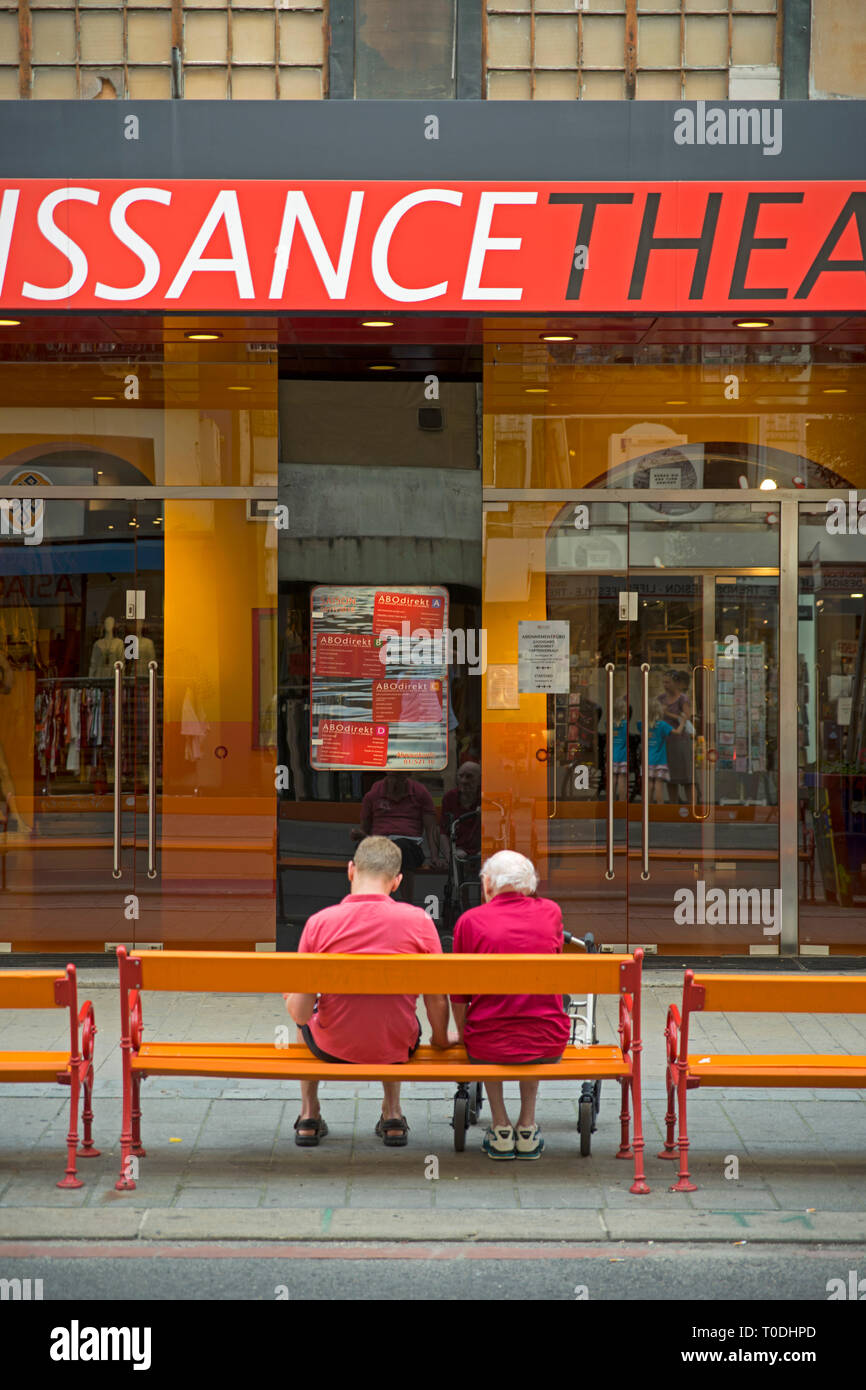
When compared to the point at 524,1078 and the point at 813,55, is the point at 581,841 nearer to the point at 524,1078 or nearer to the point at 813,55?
the point at 524,1078

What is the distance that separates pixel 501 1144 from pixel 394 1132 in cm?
48

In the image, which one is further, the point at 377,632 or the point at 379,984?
the point at 377,632

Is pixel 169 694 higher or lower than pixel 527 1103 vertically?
higher

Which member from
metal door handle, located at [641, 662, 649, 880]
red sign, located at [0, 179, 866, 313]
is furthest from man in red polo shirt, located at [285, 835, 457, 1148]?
metal door handle, located at [641, 662, 649, 880]

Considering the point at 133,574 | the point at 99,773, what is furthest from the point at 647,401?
the point at 99,773

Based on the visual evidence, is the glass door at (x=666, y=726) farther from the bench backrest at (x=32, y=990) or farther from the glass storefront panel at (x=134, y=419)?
the bench backrest at (x=32, y=990)

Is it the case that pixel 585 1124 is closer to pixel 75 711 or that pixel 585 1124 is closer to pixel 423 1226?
pixel 423 1226

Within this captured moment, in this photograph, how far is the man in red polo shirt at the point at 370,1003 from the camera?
580 centimetres

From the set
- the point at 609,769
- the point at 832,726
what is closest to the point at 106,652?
the point at 609,769

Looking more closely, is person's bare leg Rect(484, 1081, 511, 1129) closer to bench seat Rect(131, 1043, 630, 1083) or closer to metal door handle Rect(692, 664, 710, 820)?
bench seat Rect(131, 1043, 630, 1083)

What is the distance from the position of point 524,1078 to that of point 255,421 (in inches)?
213

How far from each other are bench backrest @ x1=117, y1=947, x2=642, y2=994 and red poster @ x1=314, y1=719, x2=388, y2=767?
4.09 metres

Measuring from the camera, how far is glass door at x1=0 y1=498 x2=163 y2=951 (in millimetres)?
9711

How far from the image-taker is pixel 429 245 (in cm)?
829
